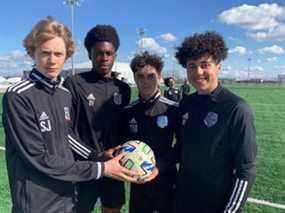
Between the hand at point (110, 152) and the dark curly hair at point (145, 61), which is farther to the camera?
the dark curly hair at point (145, 61)

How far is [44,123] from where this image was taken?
8.51 ft

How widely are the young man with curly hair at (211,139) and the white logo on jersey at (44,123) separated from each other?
1102 mm

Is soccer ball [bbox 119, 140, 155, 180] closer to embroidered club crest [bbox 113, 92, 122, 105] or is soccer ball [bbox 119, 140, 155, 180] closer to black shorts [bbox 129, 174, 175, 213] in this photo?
black shorts [bbox 129, 174, 175, 213]

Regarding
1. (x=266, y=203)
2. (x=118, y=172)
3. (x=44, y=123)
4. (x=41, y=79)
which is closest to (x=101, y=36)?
(x=41, y=79)

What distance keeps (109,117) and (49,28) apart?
1.26m

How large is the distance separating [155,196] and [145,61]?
1.41 m

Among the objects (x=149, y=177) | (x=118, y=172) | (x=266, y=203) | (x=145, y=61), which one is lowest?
(x=266, y=203)

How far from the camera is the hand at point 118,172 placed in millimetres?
2826

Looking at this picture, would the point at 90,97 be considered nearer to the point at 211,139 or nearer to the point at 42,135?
the point at 42,135

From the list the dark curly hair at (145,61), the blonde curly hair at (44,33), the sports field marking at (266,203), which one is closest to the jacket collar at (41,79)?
the blonde curly hair at (44,33)

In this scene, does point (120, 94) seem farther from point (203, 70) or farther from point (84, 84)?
point (203, 70)

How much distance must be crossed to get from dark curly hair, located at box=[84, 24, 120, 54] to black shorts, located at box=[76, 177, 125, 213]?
1.39 m

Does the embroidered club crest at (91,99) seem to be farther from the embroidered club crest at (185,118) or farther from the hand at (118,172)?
the embroidered club crest at (185,118)

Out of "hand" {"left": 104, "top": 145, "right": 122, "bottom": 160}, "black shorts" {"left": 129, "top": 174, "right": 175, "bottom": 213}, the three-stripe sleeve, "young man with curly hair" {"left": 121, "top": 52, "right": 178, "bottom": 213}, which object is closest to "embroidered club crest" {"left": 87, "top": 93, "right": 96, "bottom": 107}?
"young man with curly hair" {"left": 121, "top": 52, "right": 178, "bottom": 213}
